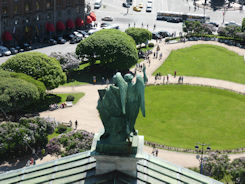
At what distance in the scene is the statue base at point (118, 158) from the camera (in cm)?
3164

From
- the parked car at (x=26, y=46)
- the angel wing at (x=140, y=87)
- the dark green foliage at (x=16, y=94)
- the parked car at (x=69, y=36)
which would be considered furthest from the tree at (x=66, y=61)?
the angel wing at (x=140, y=87)

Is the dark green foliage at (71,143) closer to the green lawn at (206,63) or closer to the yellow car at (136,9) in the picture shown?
the green lawn at (206,63)

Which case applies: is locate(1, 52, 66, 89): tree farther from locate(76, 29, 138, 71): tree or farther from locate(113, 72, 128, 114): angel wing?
locate(113, 72, 128, 114): angel wing

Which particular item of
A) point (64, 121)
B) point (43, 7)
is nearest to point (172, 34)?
point (43, 7)

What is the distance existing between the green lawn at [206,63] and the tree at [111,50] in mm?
11478

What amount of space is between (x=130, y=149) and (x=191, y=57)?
11429 cm

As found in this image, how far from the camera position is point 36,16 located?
147375 mm

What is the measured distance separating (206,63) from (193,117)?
4181 centimetres

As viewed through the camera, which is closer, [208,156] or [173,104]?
[208,156]

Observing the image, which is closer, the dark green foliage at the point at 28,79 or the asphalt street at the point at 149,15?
the dark green foliage at the point at 28,79

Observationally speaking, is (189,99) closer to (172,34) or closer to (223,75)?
(223,75)

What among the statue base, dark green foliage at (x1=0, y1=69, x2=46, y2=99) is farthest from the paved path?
the statue base

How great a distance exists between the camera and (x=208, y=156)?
81.4 metres

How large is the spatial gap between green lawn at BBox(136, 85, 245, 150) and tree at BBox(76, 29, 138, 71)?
36.4 feet
